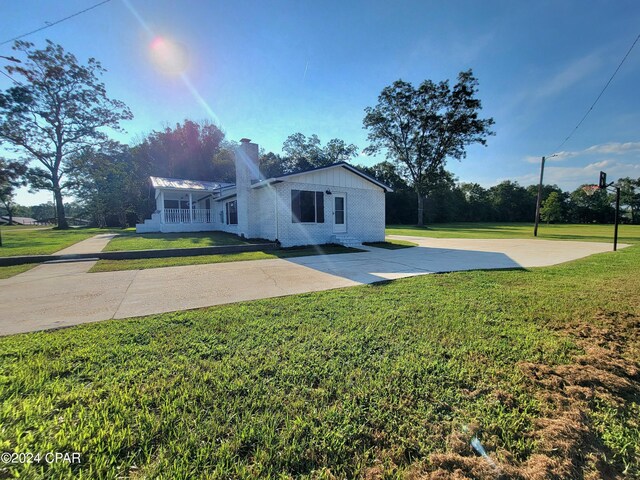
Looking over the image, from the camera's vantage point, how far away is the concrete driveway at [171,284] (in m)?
3.92

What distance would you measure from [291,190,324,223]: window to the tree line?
20.6m

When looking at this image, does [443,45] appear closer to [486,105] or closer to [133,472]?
[133,472]

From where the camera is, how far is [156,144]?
3180cm

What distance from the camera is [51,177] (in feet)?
82.2

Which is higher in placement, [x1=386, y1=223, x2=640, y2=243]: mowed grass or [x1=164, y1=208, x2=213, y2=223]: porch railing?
[x1=164, y1=208, x2=213, y2=223]: porch railing

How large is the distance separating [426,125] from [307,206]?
25403 millimetres

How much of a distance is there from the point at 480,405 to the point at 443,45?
12291 millimetres

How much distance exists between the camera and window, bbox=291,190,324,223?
11.5m

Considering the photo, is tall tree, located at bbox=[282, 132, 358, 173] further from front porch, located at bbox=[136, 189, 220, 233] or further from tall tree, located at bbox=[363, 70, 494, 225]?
front porch, located at bbox=[136, 189, 220, 233]

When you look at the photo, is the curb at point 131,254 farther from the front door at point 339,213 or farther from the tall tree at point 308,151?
the tall tree at point 308,151

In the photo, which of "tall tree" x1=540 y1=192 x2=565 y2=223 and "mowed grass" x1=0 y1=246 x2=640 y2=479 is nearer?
"mowed grass" x1=0 y1=246 x2=640 y2=479

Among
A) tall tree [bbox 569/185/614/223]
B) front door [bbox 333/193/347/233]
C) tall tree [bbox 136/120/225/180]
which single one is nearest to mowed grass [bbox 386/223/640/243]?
front door [bbox 333/193/347/233]

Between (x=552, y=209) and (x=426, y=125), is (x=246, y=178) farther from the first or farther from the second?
(x=552, y=209)

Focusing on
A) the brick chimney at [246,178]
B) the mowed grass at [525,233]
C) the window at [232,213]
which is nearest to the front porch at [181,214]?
the window at [232,213]
